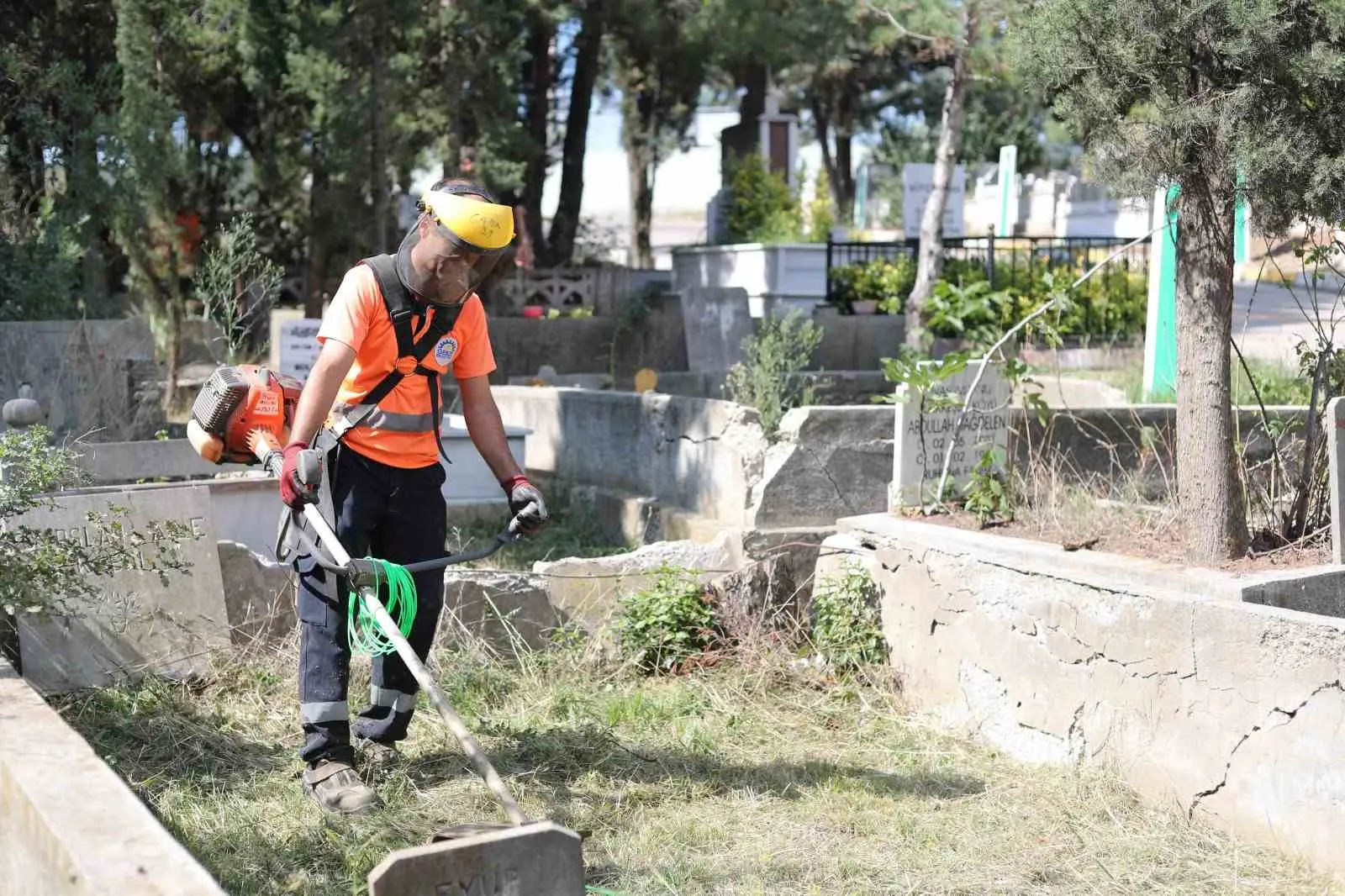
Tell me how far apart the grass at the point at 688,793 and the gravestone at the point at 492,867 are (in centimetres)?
77

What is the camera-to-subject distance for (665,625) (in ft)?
21.1

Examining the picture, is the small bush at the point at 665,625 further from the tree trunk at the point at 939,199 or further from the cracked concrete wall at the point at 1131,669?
the tree trunk at the point at 939,199

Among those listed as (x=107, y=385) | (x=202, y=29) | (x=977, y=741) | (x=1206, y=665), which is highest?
(x=202, y=29)

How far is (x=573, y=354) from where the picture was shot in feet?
51.8

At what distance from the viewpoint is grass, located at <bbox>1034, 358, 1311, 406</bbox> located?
26.8 ft

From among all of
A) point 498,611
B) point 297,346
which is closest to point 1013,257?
point 297,346

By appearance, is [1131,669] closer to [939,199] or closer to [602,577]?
[602,577]

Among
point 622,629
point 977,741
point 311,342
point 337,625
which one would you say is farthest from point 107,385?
point 977,741

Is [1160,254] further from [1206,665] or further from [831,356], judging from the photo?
[1206,665]

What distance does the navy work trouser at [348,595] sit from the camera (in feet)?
15.1

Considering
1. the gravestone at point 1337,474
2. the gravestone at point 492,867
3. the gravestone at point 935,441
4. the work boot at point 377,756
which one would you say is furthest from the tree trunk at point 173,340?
the gravestone at point 492,867

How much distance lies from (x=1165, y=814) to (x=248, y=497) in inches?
163

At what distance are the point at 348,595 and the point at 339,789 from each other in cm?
58

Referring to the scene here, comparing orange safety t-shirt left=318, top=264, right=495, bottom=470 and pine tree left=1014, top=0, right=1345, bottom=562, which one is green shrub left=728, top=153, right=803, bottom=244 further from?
orange safety t-shirt left=318, top=264, right=495, bottom=470
